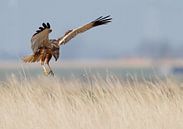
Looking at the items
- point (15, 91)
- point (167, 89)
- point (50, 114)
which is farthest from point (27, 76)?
point (167, 89)

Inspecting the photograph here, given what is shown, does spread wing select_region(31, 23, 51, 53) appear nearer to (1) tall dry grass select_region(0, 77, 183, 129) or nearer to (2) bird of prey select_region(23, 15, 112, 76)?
(2) bird of prey select_region(23, 15, 112, 76)

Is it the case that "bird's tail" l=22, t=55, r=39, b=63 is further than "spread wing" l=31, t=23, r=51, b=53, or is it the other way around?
"bird's tail" l=22, t=55, r=39, b=63

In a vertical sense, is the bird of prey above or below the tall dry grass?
above

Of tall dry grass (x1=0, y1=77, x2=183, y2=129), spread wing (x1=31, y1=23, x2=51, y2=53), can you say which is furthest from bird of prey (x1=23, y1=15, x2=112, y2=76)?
tall dry grass (x1=0, y1=77, x2=183, y2=129)

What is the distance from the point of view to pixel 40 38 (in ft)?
25.5

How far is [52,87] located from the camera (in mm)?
8609

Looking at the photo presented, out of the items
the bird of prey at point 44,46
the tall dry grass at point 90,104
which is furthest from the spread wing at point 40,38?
the tall dry grass at point 90,104

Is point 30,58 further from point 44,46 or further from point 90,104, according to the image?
point 90,104

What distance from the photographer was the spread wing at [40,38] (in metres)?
7.60

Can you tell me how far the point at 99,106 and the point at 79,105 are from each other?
203 mm

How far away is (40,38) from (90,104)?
2.96 ft

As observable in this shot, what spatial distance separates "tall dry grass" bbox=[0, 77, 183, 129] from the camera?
7453mm

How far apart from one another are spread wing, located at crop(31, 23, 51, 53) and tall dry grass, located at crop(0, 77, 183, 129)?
0.56 m

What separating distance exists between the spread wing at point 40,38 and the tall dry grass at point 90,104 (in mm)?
556
